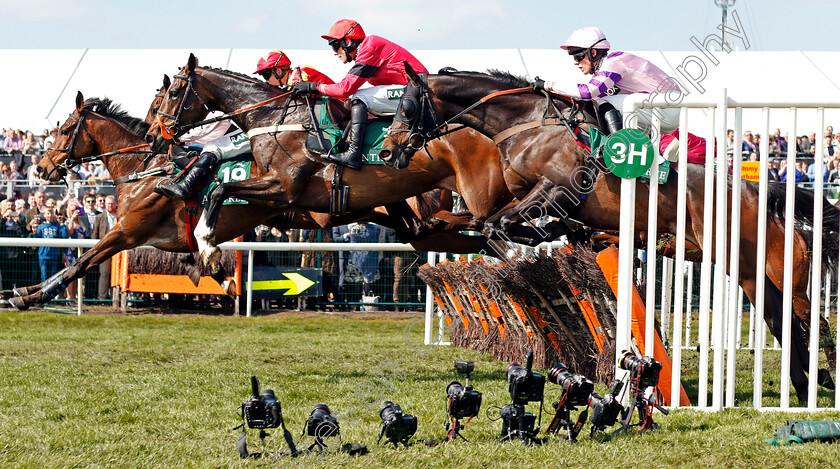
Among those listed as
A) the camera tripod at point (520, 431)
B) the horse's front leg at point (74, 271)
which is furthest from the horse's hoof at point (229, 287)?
the camera tripod at point (520, 431)

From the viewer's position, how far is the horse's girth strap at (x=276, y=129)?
736 cm

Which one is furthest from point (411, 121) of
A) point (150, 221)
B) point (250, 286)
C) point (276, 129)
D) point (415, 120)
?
point (250, 286)

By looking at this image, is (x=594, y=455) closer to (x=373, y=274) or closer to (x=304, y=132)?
(x=304, y=132)

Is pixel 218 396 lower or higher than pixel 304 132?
lower

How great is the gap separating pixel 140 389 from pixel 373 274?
6.64m

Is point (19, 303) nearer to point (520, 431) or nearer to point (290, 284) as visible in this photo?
point (290, 284)

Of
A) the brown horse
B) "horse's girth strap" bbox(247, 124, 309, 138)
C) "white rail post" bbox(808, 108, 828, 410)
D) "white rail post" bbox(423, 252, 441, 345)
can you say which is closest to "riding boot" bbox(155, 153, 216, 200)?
"horse's girth strap" bbox(247, 124, 309, 138)

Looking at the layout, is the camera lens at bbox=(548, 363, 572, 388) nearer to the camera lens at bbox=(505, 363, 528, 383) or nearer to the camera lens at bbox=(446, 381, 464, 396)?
the camera lens at bbox=(505, 363, 528, 383)

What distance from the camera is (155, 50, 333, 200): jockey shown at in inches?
297

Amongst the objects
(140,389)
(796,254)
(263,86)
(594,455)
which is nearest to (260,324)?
(263,86)

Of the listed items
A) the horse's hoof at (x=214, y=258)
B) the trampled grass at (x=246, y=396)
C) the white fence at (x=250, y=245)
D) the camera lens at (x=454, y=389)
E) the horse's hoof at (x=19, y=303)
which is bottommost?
the trampled grass at (x=246, y=396)

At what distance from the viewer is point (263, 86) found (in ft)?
25.4

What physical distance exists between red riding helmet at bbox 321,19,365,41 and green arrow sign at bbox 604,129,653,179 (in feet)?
10.0

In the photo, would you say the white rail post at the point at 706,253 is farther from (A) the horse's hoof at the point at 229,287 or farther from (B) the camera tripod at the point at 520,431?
(A) the horse's hoof at the point at 229,287
